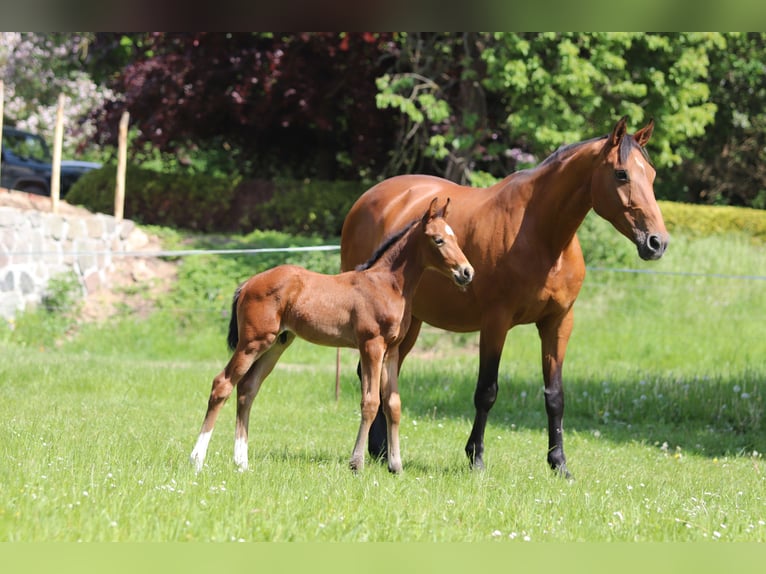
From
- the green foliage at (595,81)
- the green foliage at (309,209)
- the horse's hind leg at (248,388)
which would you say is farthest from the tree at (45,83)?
the horse's hind leg at (248,388)

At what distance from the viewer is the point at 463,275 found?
6.41 meters

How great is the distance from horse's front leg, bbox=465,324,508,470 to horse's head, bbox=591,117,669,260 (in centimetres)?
119

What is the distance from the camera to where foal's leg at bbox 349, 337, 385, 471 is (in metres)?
6.57

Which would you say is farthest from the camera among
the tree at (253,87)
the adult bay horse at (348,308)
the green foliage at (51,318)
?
the tree at (253,87)

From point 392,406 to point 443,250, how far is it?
3.95ft

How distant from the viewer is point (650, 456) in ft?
31.4

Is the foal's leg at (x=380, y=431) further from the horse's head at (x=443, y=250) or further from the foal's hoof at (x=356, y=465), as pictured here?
the horse's head at (x=443, y=250)

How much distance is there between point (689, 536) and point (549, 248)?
2.58 metres

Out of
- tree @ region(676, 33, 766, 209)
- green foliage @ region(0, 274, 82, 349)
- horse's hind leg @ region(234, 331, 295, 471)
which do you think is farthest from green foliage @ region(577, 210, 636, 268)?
horse's hind leg @ region(234, 331, 295, 471)

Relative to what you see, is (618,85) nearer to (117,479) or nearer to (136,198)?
(136,198)

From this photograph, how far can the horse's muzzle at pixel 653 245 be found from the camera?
653 cm

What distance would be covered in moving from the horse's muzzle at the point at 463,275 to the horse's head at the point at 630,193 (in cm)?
114

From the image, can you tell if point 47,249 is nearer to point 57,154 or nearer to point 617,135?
point 57,154


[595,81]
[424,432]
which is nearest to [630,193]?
[424,432]
